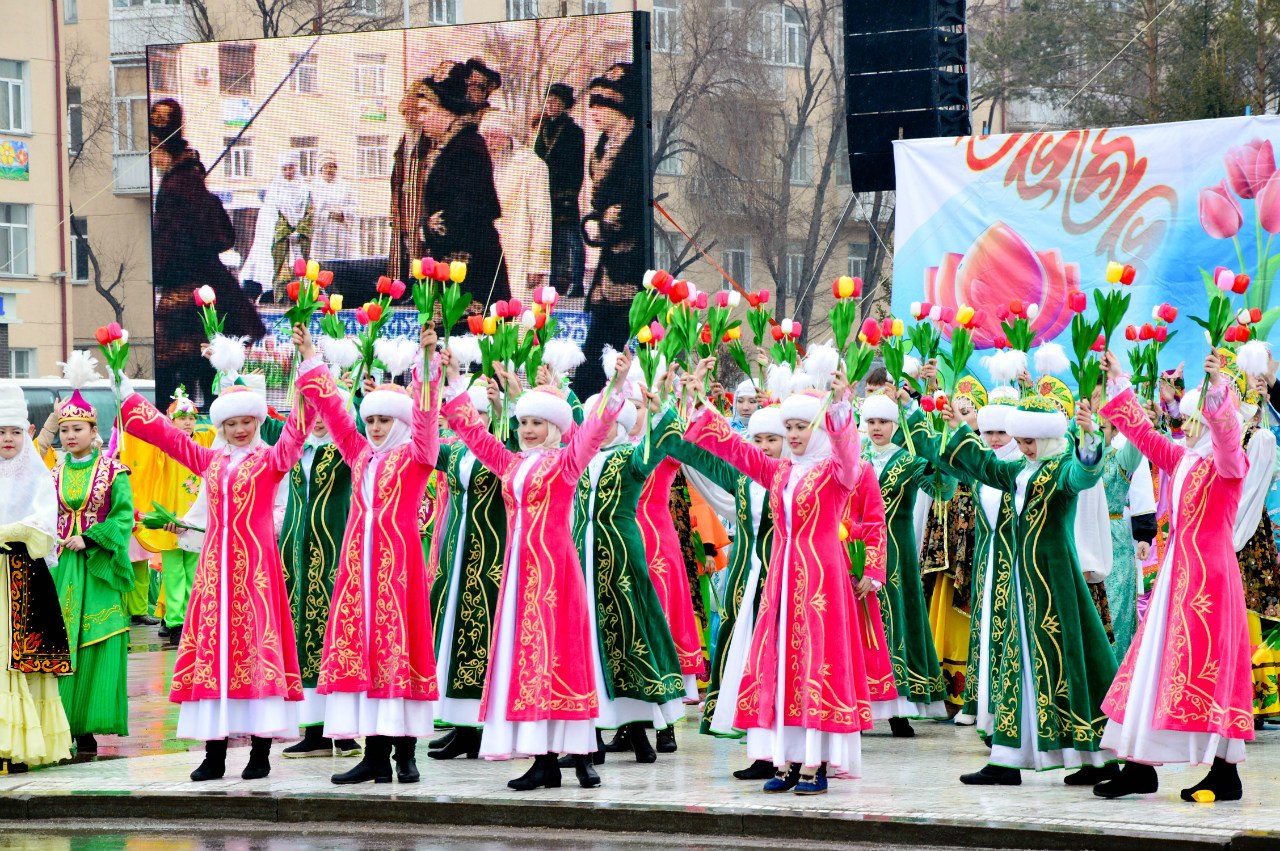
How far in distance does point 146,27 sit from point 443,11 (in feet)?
17.2

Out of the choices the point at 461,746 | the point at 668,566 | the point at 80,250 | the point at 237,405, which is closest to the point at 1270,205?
the point at 668,566

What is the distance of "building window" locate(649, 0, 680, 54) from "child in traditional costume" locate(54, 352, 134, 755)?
18.7m

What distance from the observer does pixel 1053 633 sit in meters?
8.15

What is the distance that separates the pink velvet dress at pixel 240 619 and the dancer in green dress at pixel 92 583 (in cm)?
102

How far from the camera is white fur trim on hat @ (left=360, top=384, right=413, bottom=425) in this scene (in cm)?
855

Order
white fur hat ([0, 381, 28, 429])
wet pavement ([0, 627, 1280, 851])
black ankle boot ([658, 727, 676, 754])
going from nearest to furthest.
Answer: wet pavement ([0, 627, 1280, 851])
white fur hat ([0, 381, 28, 429])
black ankle boot ([658, 727, 676, 754])

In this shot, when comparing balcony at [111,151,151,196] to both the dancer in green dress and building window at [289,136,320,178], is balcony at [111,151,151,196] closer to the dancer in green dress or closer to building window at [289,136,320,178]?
building window at [289,136,320,178]

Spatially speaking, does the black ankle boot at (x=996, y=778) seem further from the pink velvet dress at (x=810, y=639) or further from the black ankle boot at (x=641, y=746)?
the black ankle boot at (x=641, y=746)

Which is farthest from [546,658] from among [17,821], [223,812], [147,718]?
[147,718]

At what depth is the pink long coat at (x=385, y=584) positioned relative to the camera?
27.2 feet

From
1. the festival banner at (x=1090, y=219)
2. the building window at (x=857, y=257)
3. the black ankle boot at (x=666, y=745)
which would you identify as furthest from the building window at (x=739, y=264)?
the black ankle boot at (x=666, y=745)

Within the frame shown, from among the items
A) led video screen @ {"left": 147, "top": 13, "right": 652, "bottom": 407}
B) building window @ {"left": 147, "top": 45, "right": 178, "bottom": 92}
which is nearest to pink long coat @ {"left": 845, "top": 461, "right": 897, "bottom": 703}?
led video screen @ {"left": 147, "top": 13, "right": 652, "bottom": 407}

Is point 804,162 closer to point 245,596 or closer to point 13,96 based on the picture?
point 13,96

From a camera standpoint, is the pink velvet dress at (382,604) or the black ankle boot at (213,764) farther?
the black ankle boot at (213,764)
